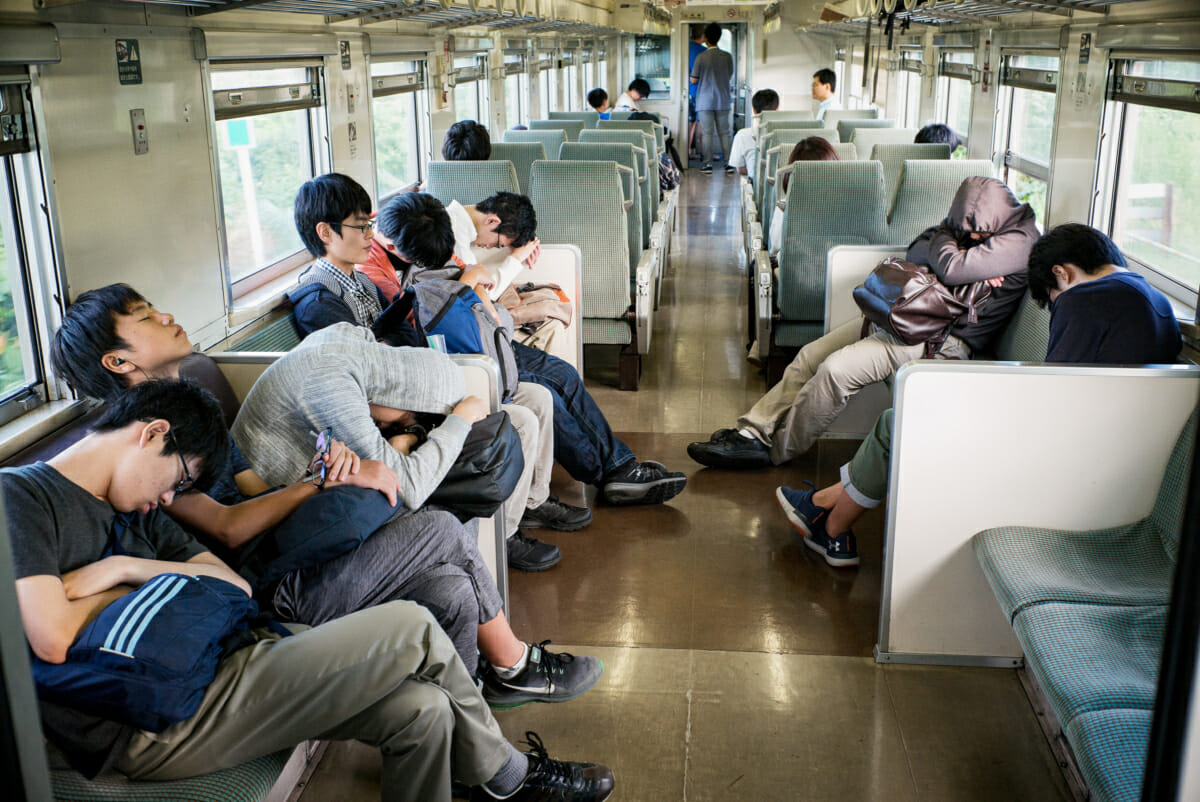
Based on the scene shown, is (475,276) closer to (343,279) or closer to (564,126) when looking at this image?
(343,279)

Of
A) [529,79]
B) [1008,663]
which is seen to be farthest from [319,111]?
[529,79]

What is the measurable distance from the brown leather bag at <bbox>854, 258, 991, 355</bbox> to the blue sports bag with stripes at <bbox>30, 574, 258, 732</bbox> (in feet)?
8.75

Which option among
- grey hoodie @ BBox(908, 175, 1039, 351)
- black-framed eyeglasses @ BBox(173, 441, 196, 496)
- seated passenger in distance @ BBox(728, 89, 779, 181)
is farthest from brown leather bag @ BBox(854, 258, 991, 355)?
seated passenger in distance @ BBox(728, 89, 779, 181)

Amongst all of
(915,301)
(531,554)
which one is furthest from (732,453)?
(531,554)

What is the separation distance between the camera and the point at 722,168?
14.7 meters

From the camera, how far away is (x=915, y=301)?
3672mm

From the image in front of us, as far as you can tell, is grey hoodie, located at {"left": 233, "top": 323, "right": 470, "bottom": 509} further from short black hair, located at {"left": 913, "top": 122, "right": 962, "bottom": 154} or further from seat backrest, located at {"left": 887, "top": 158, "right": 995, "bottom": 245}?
short black hair, located at {"left": 913, "top": 122, "right": 962, "bottom": 154}

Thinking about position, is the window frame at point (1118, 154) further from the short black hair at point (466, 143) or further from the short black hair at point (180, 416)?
the short black hair at point (180, 416)

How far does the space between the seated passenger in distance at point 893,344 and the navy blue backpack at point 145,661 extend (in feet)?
8.56

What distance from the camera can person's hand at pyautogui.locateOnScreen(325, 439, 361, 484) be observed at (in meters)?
2.15

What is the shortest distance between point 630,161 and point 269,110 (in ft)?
7.63

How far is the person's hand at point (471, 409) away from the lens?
2.53m

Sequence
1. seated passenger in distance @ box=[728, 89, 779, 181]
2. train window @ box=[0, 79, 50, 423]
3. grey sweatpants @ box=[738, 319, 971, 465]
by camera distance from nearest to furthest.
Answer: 1. train window @ box=[0, 79, 50, 423]
2. grey sweatpants @ box=[738, 319, 971, 465]
3. seated passenger in distance @ box=[728, 89, 779, 181]

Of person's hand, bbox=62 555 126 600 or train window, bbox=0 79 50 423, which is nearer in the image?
person's hand, bbox=62 555 126 600
